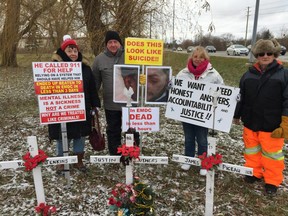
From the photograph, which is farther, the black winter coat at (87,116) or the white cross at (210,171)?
the black winter coat at (87,116)

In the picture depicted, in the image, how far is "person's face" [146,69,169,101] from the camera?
3.91 meters

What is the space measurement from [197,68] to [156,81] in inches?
23.4

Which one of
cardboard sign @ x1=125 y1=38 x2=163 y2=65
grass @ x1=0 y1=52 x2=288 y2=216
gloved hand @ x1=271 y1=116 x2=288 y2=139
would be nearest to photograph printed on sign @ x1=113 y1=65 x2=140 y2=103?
cardboard sign @ x1=125 y1=38 x2=163 y2=65

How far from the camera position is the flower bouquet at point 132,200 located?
279cm

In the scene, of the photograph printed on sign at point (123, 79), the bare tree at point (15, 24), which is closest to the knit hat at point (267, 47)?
the photograph printed on sign at point (123, 79)

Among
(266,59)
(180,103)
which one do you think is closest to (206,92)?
(180,103)

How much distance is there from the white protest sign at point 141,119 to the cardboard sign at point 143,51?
664 millimetres

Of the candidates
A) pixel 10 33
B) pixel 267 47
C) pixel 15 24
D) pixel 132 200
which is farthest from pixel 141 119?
pixel 10 33

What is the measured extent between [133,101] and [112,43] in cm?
Result: 87

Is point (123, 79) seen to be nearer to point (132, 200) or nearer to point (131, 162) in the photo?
point (131, 162)

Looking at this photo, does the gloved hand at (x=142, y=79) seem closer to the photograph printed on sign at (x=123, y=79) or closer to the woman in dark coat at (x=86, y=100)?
the photograph printed on sign at (x=123, y=79)

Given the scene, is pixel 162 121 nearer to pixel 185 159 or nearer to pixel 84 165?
pixel 84 165

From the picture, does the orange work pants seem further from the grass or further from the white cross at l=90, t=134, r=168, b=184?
the white cross at l=90, t=134, r=168, b=184

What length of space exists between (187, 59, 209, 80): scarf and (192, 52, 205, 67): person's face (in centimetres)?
4
